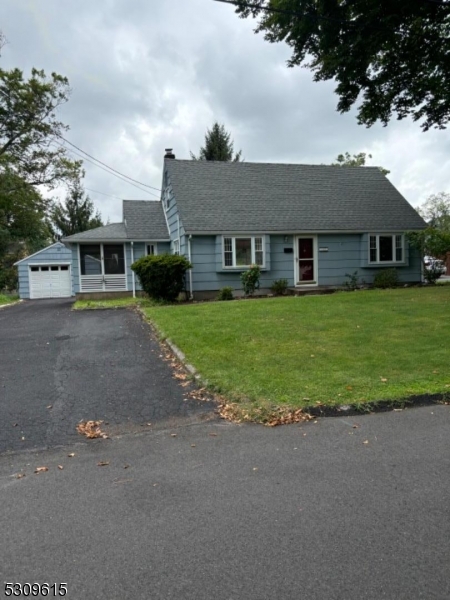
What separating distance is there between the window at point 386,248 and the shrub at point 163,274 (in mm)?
8405

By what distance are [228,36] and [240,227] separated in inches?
263

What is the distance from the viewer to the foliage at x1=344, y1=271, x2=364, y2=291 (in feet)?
54.4

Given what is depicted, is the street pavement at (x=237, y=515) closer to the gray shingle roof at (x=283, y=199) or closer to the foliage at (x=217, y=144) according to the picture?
the gray shingle roof at (x=283, y=199)

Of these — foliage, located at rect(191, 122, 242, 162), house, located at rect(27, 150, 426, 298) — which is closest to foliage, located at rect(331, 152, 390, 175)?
foliage, located at rect(191, 122, 242, 162)

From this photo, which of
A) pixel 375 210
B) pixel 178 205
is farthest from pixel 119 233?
pixel 375 210

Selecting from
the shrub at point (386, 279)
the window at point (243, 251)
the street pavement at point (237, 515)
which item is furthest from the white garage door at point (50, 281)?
the street pavement at point (237, 515)

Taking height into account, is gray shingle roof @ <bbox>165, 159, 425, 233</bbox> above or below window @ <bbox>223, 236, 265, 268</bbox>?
above

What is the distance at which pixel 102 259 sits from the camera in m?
18.2

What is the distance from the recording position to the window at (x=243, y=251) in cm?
1597

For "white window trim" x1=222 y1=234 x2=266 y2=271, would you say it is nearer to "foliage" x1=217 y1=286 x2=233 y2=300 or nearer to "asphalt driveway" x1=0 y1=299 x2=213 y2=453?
"foliage" x1=217 y1=286 x2=233 y2=300

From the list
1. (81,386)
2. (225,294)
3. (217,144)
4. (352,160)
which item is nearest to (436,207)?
(352,160)

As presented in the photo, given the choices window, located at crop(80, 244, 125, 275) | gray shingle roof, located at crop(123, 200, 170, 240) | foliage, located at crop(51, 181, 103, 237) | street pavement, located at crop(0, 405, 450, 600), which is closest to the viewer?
street pavement, located at crop(0, 405, 450, 600)

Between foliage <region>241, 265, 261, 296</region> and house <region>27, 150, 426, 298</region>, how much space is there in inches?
33.4

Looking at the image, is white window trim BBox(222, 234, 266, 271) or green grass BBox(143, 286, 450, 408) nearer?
green grass BBox(143, 286, 450, 408)
